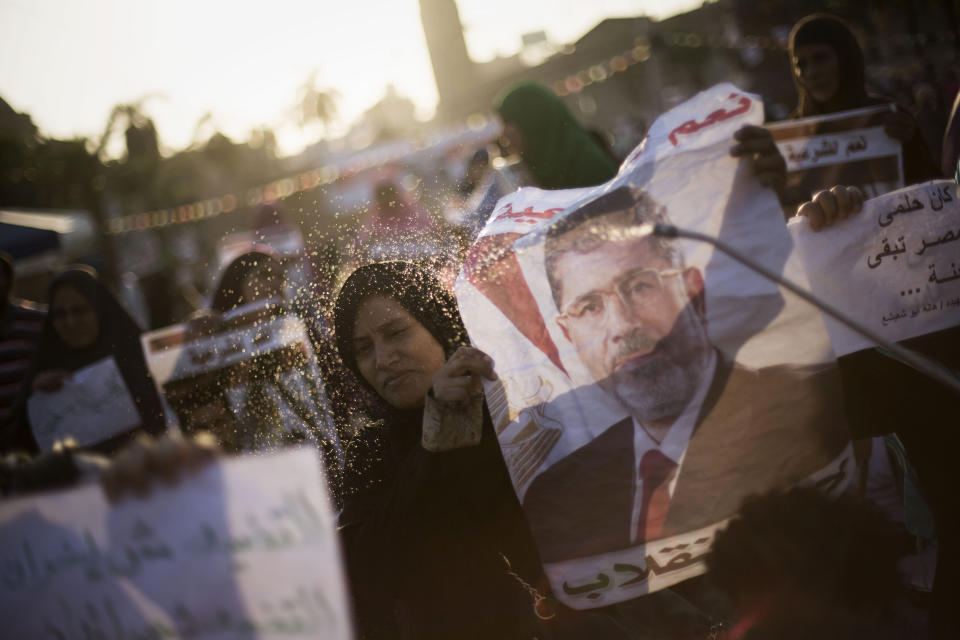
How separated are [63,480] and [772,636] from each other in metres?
1.28

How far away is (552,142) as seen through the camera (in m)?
3.81

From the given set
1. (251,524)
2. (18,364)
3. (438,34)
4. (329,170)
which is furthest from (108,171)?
(438,34)

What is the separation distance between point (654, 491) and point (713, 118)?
75 centimetres

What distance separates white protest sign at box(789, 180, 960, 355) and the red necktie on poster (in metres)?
0.58

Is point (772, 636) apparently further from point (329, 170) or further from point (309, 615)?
point (329, 170)

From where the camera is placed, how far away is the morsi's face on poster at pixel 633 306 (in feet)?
4.24

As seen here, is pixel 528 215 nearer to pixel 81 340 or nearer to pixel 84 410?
pixel 84 410

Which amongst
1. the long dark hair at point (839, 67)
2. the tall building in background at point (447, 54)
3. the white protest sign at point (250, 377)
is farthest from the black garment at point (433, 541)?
the tall building in background at point (447, 54)

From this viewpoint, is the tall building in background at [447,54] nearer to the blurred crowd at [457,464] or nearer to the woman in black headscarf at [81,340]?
the woman in black headscarf at [81,340]

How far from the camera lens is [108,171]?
1711 cm

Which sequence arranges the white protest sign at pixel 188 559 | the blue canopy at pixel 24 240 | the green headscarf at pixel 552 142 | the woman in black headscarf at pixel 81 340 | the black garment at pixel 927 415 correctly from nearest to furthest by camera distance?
the white protest sign at pixel 188 559 < the black garment at pixel 927 415 < the woman in black headscarf at pixel 81 340 < the green headscarf at pixel 552 142 < the blue canopy at pixel 24 240

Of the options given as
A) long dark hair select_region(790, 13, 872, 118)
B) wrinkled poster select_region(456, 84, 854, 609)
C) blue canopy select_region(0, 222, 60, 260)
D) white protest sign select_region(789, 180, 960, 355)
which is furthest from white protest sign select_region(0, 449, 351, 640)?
blue canopy select_region(0, 222, 60, 260)

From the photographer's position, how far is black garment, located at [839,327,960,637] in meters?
1.59

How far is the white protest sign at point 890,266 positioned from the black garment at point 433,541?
876 millimetres
